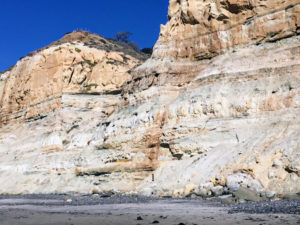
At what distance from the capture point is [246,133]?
2455 cm

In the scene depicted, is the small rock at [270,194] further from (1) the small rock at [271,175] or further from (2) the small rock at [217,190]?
(2) the small rock at [217,190]

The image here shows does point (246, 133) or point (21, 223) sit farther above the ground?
point (246, 133)

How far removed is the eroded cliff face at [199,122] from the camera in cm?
2197

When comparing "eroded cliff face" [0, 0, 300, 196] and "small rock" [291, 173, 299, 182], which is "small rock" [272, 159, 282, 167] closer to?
"eroded cliff face" [0, 0, 300, 196]

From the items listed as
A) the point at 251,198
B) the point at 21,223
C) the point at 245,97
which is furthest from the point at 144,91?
A: the point at 21,223

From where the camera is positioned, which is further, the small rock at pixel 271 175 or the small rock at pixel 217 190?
the small rock at pixel 217 190

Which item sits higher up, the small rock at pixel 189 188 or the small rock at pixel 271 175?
the small rock at pixel 271 175

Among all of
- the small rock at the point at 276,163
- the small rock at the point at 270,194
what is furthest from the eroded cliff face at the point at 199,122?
the small rock at the point at 270,194

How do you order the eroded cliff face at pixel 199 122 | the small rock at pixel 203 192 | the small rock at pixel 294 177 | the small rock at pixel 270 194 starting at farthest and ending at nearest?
the eroded cliff face at pixel 199 122, the small rock at pixel 203 192, the small rock at pixel 294 177, the small rock at pixel 270 194

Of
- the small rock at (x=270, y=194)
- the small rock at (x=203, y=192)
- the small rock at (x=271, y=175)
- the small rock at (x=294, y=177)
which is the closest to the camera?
the small rock at (x=270, y=194)

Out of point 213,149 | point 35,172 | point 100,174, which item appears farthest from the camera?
point 35,172

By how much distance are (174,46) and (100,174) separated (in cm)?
1297

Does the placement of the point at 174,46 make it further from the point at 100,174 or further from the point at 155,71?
the point at 100,174

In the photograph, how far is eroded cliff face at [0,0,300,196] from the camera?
22.0m
